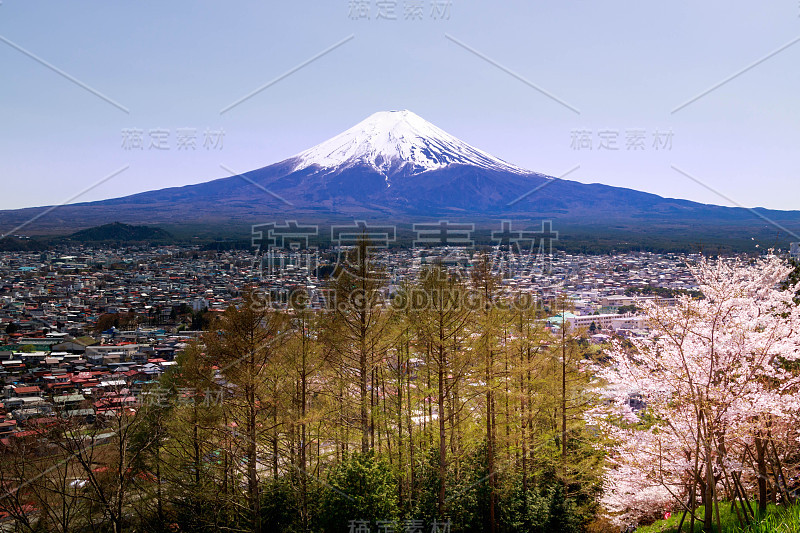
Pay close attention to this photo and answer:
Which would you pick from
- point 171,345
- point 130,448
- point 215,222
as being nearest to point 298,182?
point 215,222

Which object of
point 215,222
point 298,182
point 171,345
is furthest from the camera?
point 298,182

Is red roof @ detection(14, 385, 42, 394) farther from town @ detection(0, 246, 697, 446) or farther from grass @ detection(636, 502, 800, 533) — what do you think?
grass @ detection(636, 502, 800, 533)

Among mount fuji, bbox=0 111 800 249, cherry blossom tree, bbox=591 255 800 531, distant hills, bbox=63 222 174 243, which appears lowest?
cherry blossom tree, bbox=591 255 800 531

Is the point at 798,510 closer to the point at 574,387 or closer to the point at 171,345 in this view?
the point at 574,387

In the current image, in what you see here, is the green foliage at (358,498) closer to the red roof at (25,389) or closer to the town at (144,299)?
the town at (144,299)

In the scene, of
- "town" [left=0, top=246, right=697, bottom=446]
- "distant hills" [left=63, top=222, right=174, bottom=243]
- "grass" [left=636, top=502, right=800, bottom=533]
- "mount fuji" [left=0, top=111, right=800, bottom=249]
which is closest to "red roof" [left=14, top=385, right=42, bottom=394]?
"town" [left=0, top=246, right=697, bottom=446]

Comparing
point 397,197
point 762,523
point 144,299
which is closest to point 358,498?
point 762,523
